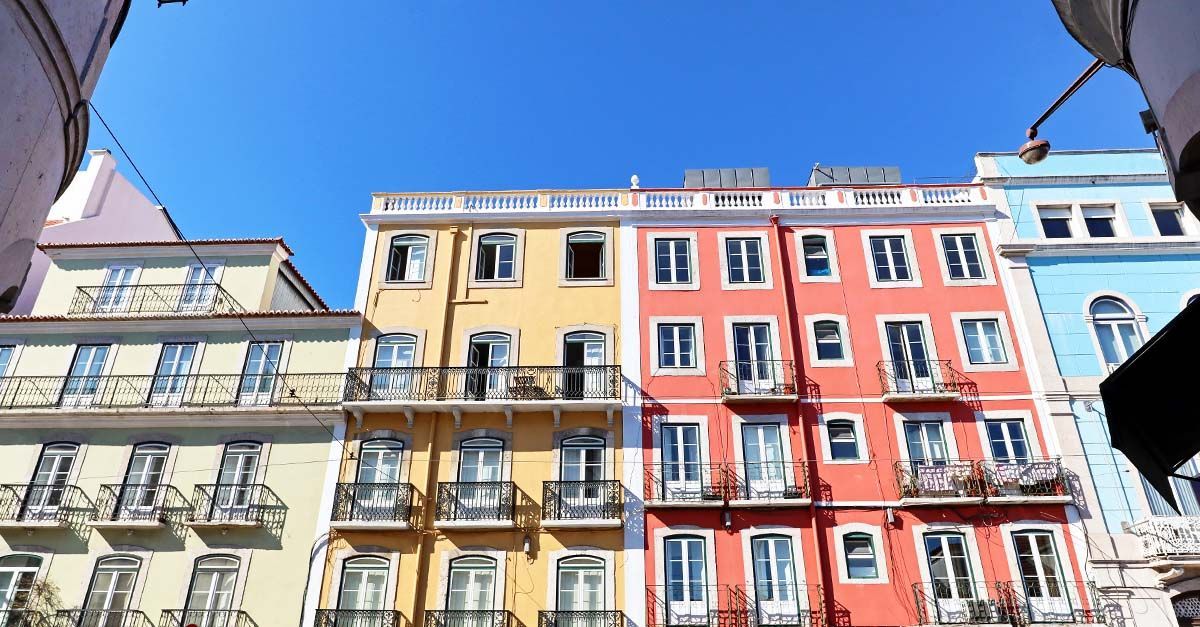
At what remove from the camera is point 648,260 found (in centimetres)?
2616

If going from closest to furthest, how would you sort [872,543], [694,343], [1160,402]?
[1160,402] → [872,543] → [694,343]

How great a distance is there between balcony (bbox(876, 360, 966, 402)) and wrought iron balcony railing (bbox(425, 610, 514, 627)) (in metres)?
11.4

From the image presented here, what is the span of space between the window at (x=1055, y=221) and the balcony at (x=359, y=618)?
21.4 meters

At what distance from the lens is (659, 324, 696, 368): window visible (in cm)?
2431

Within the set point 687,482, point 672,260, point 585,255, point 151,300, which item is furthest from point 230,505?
Answer: point 672,260

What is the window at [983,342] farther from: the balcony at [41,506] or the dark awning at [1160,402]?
the balcony at [41,506]

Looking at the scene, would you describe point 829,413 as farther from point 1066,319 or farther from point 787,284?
point 1066,319

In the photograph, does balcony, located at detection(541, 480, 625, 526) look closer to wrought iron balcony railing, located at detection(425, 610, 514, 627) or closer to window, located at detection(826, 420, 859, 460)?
wrought iron balcony railing, located at detection(425, 610, 514, 627)

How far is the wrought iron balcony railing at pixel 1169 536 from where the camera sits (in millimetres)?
19875

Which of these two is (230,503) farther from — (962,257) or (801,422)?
(962,257)

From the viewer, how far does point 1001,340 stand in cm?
2408

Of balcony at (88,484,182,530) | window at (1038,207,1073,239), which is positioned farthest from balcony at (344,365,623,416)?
window at (1038,207,1073,239)

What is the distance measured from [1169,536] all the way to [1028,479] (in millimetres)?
3151

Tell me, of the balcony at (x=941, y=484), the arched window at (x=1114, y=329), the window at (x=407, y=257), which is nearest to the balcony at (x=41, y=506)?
the window at (x=407, y=257)
